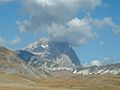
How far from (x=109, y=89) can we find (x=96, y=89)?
890 cm

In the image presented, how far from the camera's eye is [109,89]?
7564 inches

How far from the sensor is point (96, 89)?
187000mm
